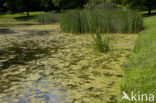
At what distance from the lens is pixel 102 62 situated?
530 centimetres

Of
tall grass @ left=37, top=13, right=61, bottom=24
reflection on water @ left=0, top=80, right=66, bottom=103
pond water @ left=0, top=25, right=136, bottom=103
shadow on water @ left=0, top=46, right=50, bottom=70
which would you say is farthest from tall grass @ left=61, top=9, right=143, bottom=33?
tall grass @ left=37, top=13, right=61, bottom=24

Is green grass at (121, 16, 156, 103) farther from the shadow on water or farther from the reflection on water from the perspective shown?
the shadow on water

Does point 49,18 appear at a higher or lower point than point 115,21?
lower

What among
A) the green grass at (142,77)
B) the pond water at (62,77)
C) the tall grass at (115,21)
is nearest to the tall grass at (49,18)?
the tall grass at (115,21)

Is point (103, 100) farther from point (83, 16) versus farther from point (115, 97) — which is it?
point (83, 16)

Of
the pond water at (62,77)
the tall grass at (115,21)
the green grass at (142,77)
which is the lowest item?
the pond water at (62,77)

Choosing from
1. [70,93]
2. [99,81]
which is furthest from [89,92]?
[99,81]

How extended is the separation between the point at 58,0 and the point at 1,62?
2784cm

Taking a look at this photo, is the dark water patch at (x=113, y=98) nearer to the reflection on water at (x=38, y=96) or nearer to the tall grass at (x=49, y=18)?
the reflection on water at (x=38, y=96)

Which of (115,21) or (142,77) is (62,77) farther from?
(115,21)

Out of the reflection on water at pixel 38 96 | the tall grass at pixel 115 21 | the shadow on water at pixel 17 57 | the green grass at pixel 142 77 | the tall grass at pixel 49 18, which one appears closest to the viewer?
the green grass at pixel 142 77

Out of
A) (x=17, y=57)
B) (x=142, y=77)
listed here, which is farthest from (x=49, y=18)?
(x=142, y=77)

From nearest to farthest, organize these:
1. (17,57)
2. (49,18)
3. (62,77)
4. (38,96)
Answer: (38,96) → (62,77) → (17,57) → (49,18)

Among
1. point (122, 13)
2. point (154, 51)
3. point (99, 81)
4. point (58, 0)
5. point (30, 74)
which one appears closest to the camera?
point (99, 81)
